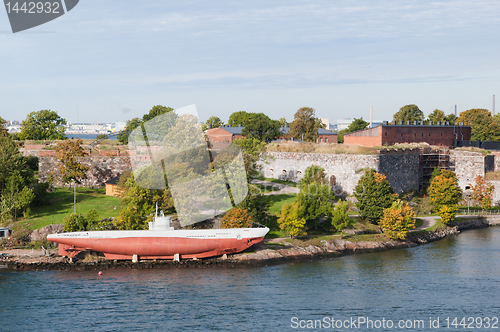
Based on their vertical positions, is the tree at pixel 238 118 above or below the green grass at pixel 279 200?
above

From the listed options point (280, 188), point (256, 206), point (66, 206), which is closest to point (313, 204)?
point (256, 206)

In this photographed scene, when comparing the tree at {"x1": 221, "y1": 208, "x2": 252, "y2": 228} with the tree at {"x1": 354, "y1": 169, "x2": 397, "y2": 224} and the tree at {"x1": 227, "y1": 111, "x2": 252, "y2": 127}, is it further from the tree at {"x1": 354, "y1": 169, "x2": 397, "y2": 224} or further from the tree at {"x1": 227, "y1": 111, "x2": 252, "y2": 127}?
the tree at {"x1": 227, "y1": 111, "x2": 252, "y2": 127}

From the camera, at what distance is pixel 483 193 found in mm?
54594

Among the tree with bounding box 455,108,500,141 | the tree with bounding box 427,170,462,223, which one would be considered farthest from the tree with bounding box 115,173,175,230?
the tree with bounding box 455,108,500,141

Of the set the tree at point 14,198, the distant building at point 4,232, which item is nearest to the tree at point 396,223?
the tree at point 14,198

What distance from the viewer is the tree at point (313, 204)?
3997 cm

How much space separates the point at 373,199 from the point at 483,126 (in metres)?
56.3

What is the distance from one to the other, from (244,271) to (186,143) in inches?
618

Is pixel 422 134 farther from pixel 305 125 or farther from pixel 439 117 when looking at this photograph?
pixel 439 117

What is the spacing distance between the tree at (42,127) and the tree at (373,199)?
51.8 m

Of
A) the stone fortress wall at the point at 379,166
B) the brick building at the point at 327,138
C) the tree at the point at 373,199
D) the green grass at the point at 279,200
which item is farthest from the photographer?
the brick building at the point at 327,138

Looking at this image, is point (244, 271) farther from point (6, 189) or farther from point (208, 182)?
point (6, 189)

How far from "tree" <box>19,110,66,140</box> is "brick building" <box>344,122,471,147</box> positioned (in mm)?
45774

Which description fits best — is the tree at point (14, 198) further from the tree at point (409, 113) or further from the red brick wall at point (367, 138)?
the tree at point (409, 113)
